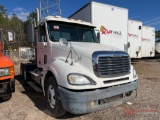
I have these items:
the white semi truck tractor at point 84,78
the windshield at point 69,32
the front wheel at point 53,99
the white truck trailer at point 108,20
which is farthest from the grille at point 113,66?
the white truck trailer at point 108,20

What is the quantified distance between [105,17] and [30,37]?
16.8 ft

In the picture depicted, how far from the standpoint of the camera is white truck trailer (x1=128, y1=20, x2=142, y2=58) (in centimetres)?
1280

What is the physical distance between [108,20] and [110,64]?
6.31 metres

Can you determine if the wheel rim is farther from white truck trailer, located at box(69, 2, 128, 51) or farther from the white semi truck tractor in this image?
white truck trailer, located at box(69, 2, 128, 51)

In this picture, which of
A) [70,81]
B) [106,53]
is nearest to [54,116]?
[70,81]

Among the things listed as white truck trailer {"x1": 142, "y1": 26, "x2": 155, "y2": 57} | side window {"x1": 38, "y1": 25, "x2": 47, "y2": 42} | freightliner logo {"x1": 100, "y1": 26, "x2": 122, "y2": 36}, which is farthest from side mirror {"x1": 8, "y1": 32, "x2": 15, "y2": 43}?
white truck trailer {"x1": 142, "y1": 26, "x2": 155, "y2": 57}

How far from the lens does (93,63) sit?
3.54m

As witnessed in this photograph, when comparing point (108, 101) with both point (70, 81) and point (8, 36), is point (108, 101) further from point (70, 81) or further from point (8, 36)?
point (8, 36)

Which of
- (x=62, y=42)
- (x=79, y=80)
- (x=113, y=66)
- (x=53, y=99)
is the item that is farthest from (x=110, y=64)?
(x=53, y=99)

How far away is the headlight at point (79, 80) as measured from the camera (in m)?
3.30

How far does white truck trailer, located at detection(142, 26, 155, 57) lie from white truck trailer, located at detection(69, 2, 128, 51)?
6012 millimetres

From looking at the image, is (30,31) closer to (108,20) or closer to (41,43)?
(41,43)

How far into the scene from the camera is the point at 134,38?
517 inches

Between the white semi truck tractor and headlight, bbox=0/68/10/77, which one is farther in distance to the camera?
headlight, bbox=0/68/10/77
